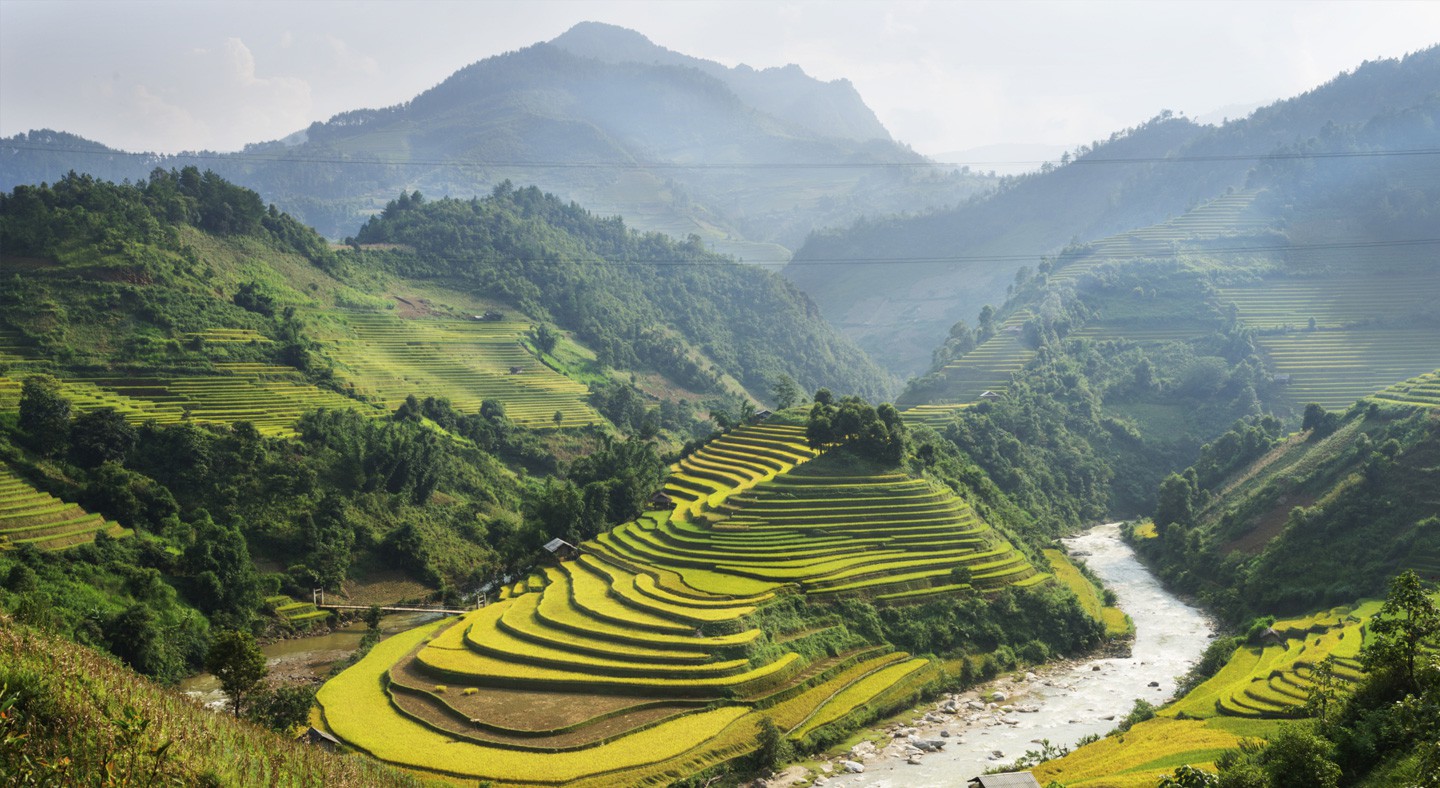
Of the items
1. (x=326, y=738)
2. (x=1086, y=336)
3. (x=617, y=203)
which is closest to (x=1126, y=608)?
(x=326, y=738)

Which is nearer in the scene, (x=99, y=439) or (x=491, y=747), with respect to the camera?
(x=491, y=747)

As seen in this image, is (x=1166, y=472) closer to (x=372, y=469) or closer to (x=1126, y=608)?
(x=1126, y=608)

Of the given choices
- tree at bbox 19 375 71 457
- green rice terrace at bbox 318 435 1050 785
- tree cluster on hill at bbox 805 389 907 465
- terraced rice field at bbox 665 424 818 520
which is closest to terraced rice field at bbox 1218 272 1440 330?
terraced rice field at bbox 665 424 818 520

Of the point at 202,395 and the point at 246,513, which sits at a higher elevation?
the point at 202,395

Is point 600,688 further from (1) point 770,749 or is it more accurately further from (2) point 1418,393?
(2) point 1418,393

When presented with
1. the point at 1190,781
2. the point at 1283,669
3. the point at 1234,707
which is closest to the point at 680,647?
the point at 1234,707

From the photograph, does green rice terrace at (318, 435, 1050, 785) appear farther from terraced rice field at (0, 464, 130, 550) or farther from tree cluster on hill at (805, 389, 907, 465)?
terraced rice field at (0, 464, 130, 550)

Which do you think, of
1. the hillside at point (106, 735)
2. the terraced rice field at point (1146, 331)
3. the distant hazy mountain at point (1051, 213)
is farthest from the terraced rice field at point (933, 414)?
the distant hazy mountain at point (1051, 213)
